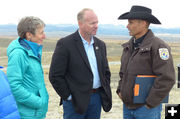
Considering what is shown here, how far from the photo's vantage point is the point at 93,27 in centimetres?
310

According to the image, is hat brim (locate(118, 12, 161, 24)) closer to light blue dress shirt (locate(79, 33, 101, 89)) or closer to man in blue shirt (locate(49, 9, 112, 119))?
man in blue shirt (locate(49, 9, 112, 119))

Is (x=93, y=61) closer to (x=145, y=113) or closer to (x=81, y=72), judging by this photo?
(x=81, y=72)

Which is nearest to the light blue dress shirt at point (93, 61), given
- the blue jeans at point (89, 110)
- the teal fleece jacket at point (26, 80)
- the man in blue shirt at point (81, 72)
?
the man in blue shirt at point (81, 72)

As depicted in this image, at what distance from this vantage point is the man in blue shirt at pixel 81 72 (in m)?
3.05

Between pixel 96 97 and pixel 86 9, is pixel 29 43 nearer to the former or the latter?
pixel 86 9

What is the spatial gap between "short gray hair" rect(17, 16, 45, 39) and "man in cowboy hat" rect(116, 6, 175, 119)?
1.13 m

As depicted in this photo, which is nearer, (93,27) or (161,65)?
(161,65)

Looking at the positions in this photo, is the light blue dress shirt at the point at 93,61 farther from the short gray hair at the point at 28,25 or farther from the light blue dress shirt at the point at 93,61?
the short gray hair at the point at 28,25

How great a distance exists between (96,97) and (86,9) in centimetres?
116

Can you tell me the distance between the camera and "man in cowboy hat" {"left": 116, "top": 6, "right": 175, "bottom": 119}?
2.69m

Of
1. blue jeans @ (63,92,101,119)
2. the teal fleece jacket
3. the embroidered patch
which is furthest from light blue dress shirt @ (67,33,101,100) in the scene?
the embroidered patch

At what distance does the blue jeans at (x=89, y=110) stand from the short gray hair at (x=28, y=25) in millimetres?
1072

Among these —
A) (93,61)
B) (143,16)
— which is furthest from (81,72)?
(143,16)

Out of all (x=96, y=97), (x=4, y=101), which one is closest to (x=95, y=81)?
(x=96, y=97)
